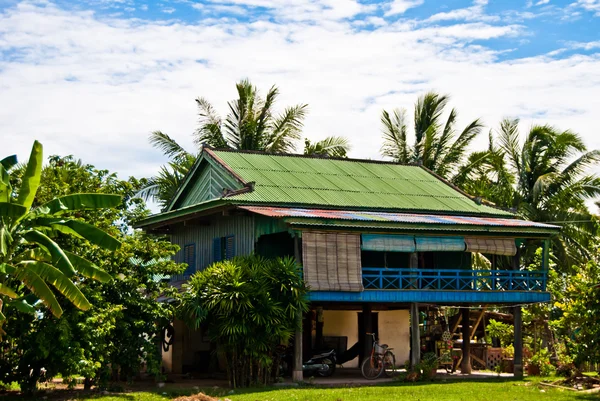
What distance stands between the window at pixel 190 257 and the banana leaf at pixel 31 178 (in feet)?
33.0

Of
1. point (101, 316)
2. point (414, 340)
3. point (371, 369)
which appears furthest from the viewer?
point (414, 340)

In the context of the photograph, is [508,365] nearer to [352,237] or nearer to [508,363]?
[508,363]

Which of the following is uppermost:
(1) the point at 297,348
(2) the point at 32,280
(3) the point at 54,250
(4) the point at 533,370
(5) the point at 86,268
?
(3) the point at 54,250

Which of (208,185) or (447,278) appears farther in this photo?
(208,185)

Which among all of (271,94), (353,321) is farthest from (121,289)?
(271,94)

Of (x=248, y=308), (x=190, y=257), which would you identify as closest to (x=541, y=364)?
(x=248, y=308)

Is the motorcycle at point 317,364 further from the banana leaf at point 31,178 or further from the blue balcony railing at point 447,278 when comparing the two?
the banana leaf at point 31,178

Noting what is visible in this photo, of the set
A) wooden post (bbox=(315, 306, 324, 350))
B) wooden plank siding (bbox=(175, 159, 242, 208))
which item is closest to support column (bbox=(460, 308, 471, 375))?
wooden post (bbox=(315, 306, 324, 350))

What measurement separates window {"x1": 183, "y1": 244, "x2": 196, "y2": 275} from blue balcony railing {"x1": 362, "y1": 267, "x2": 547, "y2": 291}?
530 cm

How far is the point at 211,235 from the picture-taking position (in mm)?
27984

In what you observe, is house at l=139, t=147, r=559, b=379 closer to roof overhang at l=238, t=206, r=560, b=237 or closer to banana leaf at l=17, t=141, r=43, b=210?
roof overhang at l=238, t=206, r=560, b=237

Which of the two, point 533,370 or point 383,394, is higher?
point 533,370

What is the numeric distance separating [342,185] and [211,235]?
170 inches

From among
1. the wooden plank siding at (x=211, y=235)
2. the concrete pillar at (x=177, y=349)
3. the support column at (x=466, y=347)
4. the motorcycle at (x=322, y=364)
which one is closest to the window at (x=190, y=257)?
the wooden plank siding at (x=211, y=235)
